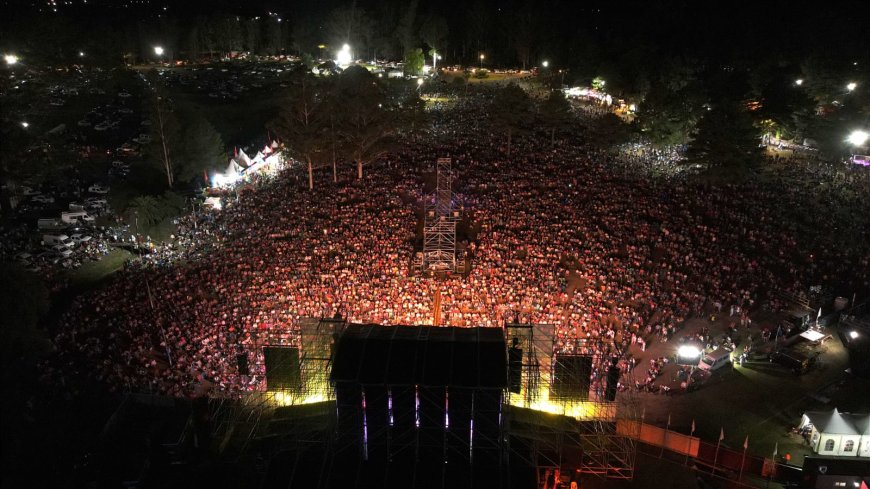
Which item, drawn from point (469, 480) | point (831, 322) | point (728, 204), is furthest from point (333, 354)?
point (728, 204)

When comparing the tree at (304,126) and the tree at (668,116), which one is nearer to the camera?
the tree at (304,126)

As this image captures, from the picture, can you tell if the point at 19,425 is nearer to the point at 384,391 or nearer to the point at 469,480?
the point at 384,391

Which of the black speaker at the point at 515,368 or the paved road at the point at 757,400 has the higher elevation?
the black speaker at the point at 515,368

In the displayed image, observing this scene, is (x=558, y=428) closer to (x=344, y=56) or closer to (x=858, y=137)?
(x=858, y=137)

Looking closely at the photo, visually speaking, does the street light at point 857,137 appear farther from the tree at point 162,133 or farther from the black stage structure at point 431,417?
the tree at point 162,133

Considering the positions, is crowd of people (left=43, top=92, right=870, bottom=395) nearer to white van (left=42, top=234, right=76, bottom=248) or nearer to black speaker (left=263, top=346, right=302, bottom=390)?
black speaker (left=263, top=346, right=302, bottom=390)

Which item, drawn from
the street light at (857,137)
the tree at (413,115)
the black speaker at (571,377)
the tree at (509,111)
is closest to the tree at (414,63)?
the tree at (413,115)
